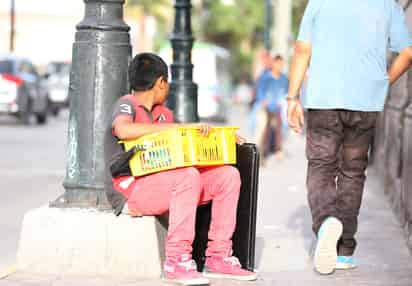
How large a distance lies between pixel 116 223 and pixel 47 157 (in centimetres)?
1312

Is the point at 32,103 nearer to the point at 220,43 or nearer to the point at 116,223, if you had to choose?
the point at 116,223

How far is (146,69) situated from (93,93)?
1.66 ft

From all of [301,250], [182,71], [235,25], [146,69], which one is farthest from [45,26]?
[146,69]

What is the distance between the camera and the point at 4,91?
102 feet

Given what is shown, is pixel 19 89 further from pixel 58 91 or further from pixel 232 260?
pixel 232 260

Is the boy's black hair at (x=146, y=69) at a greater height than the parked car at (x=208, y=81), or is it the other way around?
the boy's black hair at (x=146, y=69)

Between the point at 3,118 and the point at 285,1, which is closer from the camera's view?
the point at 285,1

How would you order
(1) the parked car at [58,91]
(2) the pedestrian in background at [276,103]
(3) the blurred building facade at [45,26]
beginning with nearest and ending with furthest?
(2) the pedestrian in background at [276,103] < (1) the parked car at [58,91] < (3) the blurred building facade at [45,26]

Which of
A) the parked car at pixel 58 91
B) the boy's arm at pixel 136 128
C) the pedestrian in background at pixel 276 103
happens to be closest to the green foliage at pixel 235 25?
the parked car at pixel 58 91

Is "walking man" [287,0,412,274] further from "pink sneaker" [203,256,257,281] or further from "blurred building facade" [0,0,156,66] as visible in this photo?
"blurred building facade" [0,0,156,66]

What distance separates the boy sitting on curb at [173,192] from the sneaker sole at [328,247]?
408mm

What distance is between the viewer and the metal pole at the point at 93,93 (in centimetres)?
748

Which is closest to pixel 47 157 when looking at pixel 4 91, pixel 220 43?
pixel 4 91

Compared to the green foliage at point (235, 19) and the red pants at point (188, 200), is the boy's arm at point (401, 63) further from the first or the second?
the green foliage at point (235, 19)
